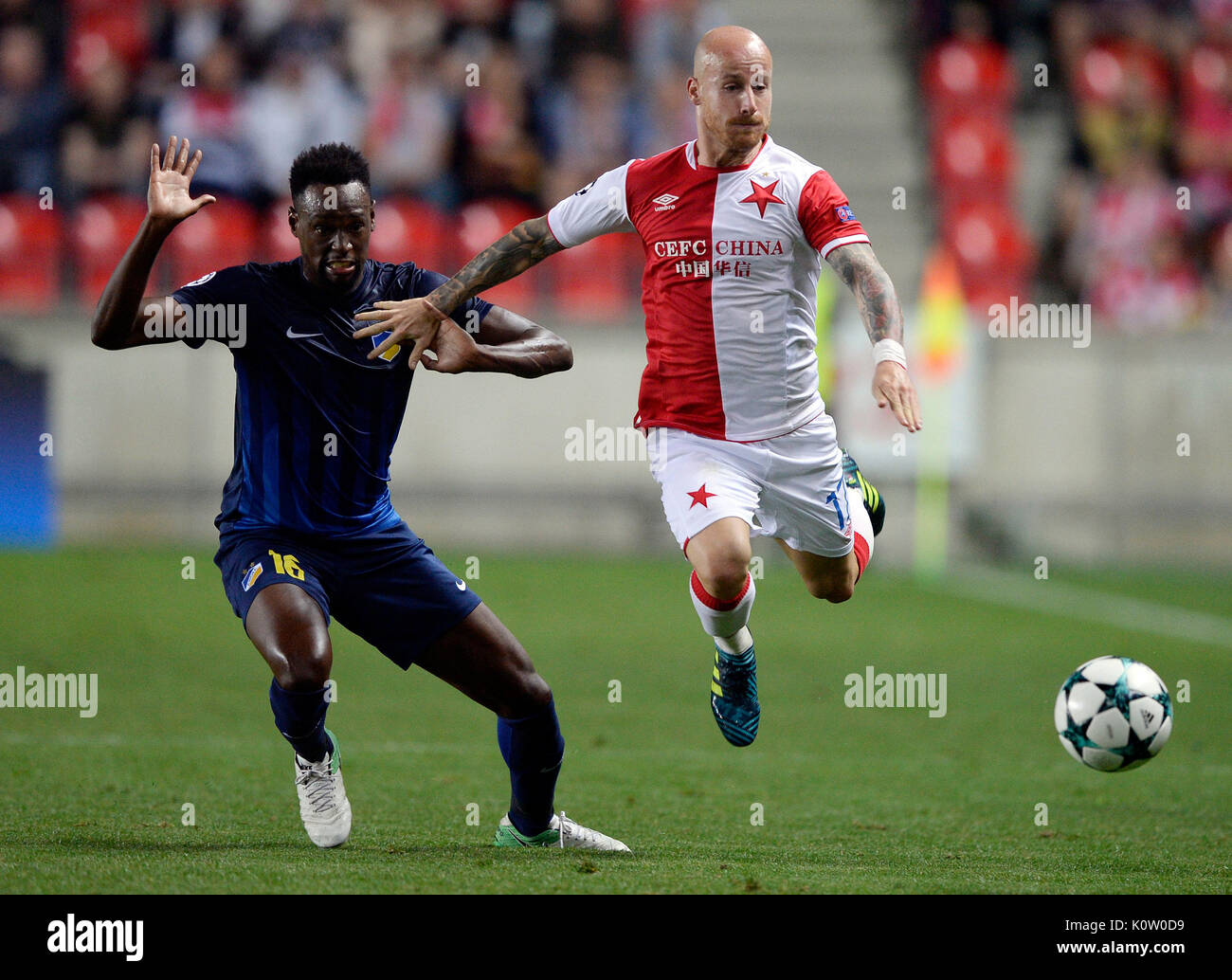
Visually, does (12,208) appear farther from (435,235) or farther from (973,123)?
(973,123)

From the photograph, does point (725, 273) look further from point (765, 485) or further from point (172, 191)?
point (172, 191)

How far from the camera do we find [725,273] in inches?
252

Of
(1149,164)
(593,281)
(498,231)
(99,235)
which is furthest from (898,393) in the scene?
(1149,164)

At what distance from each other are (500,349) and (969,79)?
661 inches

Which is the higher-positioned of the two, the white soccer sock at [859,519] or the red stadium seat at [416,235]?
the red stadium seat at [416,235]

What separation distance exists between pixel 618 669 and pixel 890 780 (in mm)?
3523

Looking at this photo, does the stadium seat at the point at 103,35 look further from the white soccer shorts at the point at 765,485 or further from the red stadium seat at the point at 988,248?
the white soccer shorts at the point at 765,485

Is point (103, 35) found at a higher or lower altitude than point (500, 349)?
higher

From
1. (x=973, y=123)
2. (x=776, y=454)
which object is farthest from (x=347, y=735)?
(x=973, y=123)

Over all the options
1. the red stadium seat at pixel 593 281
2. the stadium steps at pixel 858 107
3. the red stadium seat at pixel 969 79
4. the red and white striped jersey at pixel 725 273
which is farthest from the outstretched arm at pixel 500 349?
the red stadium seat at pixel 969 79

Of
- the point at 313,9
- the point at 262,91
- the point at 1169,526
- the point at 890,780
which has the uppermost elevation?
the point at 313,9

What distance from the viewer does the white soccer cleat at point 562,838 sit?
6012mm

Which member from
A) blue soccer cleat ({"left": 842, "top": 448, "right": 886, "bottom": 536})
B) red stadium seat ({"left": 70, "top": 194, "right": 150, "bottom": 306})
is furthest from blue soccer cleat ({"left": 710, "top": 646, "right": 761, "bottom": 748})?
red stadium seat ({"left": 70, "top": 194, "right": 150, "bottom": 306})

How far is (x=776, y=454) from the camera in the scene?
21.9ft
